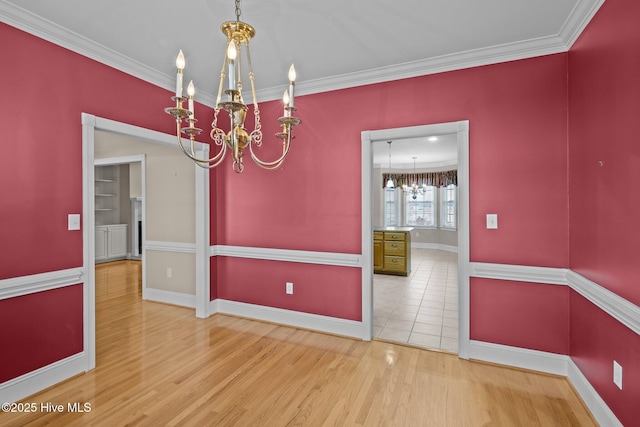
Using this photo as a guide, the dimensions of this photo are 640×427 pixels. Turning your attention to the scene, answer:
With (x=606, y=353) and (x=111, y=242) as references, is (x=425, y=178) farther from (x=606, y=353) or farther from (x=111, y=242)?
(x=111, y=242)

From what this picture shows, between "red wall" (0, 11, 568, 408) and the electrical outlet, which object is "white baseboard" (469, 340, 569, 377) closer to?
"red wall" (0, 11, 568, 408)

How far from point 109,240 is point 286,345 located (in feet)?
21.1

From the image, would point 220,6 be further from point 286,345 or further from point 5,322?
point 286,345

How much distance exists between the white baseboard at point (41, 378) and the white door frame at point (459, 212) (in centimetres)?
246

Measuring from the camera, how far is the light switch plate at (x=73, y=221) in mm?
2451

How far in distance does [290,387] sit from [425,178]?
28.0 ft

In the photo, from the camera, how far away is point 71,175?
2.46 metres

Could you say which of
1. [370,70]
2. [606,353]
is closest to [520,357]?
[606,353]

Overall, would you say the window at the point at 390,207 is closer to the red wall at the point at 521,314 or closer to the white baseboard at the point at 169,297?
the white baseboard at the point at 169,297

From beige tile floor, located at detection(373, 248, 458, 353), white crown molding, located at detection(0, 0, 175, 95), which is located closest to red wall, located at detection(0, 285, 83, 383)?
white crown molding, located at detection(0, 0, 175, 95)

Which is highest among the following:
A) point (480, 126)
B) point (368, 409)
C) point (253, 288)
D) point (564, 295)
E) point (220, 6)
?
point (220, 6)

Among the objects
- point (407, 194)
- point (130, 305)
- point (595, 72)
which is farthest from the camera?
point (407, 194)

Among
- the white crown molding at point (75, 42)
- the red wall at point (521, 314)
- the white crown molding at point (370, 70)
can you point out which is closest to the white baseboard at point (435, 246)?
the red wall at point (521, 314)

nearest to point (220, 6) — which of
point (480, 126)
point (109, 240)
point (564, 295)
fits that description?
point (480, 126)
